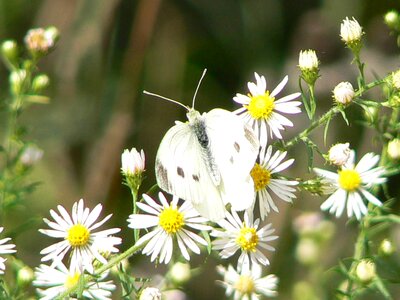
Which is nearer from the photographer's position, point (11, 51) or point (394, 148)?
point (394, 148)

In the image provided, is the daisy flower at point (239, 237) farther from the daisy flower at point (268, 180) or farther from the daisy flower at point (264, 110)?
the daisy flower at point (264, 110)

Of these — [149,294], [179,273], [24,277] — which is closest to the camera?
[149,294]

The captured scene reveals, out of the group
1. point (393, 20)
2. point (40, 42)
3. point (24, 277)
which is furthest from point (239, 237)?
point (40, 42)

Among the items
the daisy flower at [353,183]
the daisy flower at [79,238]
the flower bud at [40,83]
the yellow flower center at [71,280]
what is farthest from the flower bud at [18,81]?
the daisy flower at [353,183]

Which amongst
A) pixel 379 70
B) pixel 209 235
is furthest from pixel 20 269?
pixel 379 70

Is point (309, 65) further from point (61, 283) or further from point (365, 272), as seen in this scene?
point (61, 283)

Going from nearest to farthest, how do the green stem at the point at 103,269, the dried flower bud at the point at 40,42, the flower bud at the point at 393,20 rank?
1. the green stem at the point at 103,269
2. the flower bud at the point at 393,20
3. the dried flower bud at the point at 40,42
